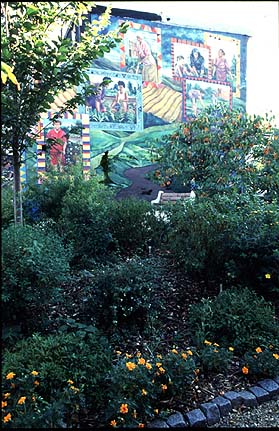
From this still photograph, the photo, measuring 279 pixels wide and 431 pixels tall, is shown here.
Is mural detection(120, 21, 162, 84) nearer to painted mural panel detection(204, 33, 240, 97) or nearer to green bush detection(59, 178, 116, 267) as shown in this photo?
painted mural panel detection(204, 33, 240, 97)

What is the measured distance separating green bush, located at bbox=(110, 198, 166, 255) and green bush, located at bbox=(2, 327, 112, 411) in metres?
2.28

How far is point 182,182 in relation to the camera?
261 inches

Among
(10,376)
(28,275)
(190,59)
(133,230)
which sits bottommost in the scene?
(10,376)

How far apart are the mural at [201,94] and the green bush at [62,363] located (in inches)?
381

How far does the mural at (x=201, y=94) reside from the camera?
11.7 metres

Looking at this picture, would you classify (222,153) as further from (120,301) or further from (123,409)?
(123,409)

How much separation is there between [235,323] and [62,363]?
3.95 ft

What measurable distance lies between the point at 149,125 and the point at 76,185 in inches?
234

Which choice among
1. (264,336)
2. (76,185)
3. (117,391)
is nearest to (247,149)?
(76,185)

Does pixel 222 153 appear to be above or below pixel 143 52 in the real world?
below

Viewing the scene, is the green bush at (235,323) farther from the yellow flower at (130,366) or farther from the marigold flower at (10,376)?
the marigold flower at (10,376)

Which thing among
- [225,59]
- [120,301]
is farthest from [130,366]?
[225,59]

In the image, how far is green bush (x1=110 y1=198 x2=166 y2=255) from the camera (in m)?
4.84

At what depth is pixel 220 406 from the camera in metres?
2.37
